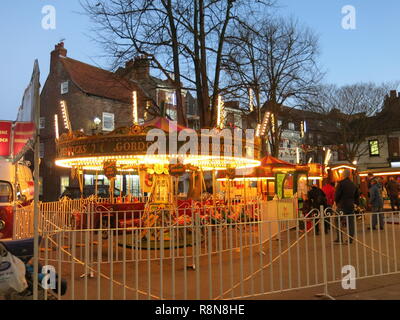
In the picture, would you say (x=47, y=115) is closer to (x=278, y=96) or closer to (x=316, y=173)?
(x=278, y=96)

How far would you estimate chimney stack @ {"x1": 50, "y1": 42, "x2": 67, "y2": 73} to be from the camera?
33594 millimetres

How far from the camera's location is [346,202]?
966 centimetres

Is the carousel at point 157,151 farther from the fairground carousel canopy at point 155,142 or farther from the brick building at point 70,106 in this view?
the brick building at point 70,106

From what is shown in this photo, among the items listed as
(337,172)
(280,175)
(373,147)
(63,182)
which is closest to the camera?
(280,175)

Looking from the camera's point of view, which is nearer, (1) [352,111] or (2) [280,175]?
(2) [280,175]

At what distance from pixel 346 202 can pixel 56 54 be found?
30948 millimetres

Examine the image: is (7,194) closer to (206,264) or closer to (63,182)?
(206,264)

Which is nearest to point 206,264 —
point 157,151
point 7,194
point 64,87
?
point 157,151

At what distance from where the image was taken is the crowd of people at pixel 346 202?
22.8 ft

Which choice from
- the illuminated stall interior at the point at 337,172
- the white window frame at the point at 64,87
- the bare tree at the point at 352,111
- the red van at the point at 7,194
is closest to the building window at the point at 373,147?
the bare tree at the point at 352,111

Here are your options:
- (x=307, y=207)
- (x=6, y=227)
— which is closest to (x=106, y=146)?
(x=6, y=227)

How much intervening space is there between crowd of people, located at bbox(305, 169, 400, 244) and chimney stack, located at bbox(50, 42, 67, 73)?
27845mm

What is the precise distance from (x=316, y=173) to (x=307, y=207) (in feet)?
30.0
